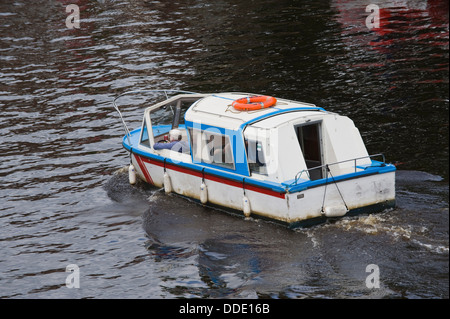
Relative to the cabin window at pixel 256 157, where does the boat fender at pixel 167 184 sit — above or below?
below

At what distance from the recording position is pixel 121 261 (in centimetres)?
1645

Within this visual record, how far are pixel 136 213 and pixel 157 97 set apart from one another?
987cm

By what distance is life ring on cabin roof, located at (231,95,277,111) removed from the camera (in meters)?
17.5

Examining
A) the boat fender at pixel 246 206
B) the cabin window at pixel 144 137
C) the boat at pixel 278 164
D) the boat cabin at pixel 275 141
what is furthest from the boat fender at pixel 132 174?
the boat fender at pixel 246 206

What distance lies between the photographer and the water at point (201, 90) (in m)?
15.1

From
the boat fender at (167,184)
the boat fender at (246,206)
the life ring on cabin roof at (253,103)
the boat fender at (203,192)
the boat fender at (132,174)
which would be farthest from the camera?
the boat fender at (132,174)

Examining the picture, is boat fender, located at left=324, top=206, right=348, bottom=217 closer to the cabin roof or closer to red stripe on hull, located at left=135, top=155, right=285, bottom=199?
red stripe on hull, located at left=135, top=155, right=285, bottom=199

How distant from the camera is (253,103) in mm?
17703

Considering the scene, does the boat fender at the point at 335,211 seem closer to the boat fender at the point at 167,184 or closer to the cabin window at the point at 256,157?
the cabin window at the point at 256,157

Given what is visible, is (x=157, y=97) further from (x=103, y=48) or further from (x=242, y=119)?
(x=242, y=119)

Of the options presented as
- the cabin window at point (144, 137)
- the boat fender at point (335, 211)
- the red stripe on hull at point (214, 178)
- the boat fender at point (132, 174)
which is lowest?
the boat fender at point (132, 174)

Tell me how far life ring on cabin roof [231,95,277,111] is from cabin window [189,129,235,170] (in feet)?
2.72

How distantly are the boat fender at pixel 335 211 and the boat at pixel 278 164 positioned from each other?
0.07 feet

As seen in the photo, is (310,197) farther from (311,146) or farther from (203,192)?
(203,192)
